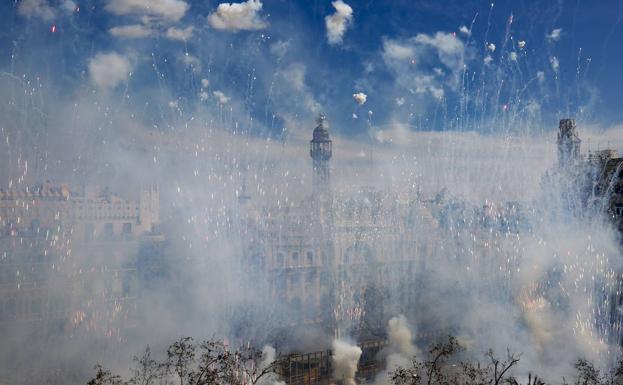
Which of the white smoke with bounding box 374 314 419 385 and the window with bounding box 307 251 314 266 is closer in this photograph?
the white smoke with bounding box 374 314 419 385

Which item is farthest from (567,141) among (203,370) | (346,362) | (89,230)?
(89,230)

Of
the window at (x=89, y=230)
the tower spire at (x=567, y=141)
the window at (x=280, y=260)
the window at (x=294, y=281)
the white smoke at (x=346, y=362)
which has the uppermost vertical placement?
the tower spire at (x=567, y=141)

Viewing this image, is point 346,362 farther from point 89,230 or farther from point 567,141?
point 89,230

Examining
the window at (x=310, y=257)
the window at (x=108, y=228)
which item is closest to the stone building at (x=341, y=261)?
the window at (x=310, y=257)

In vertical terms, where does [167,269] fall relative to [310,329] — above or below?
above

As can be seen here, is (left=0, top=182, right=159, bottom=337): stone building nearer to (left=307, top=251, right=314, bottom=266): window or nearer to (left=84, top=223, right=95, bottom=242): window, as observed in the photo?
(left=84, top=223, right=95, bottom=242): window

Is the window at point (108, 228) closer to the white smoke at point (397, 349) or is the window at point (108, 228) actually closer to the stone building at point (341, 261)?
the stone building at point (341, 261)

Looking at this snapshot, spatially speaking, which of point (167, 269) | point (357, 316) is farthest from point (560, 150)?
point (167, 269)

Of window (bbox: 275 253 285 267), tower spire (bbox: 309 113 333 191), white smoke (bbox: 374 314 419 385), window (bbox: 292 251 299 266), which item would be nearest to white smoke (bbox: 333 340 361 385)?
white smoke (bbox: 374 314 419 385)

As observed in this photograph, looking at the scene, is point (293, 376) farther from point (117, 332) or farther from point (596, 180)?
point (596, 180)
